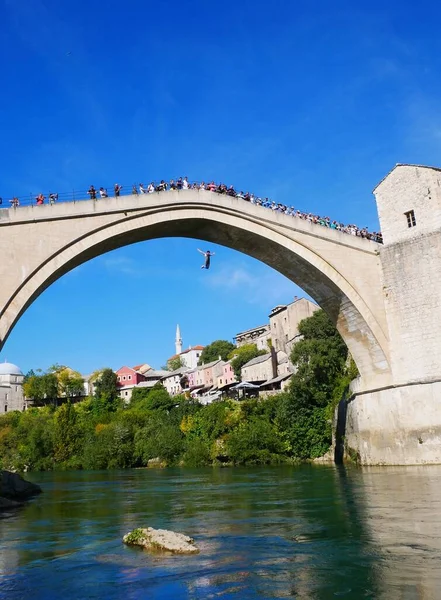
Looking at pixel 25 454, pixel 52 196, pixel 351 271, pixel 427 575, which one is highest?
pixel 52 196

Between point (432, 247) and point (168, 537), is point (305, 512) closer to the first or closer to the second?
point (168, 537)

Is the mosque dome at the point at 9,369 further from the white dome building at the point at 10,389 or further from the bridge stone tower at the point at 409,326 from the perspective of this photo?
the bridge stone tower at the point at 409,326

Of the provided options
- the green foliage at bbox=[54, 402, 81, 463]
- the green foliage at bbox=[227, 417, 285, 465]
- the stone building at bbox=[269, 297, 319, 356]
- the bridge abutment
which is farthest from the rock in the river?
the stone building at bbox=[269, 297, 319, 356]

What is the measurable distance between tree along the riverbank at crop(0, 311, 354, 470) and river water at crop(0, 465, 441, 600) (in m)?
13.8

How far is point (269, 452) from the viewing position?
2870 cm

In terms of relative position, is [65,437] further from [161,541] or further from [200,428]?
[161,541]

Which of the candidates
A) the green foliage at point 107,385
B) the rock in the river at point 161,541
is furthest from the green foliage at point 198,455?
the green foliage at point 107,385

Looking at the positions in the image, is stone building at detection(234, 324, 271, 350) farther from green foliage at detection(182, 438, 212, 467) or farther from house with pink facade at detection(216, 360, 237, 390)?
green foliage at detection(182, 438, 212, 467)

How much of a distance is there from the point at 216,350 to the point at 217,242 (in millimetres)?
58287

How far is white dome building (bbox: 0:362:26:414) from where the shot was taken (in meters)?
68.0

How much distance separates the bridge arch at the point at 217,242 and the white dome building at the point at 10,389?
182 feet

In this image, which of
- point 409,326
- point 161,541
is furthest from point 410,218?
point 161,541

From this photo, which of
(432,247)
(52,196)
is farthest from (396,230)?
(52,196)

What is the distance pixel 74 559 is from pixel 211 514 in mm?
4023
